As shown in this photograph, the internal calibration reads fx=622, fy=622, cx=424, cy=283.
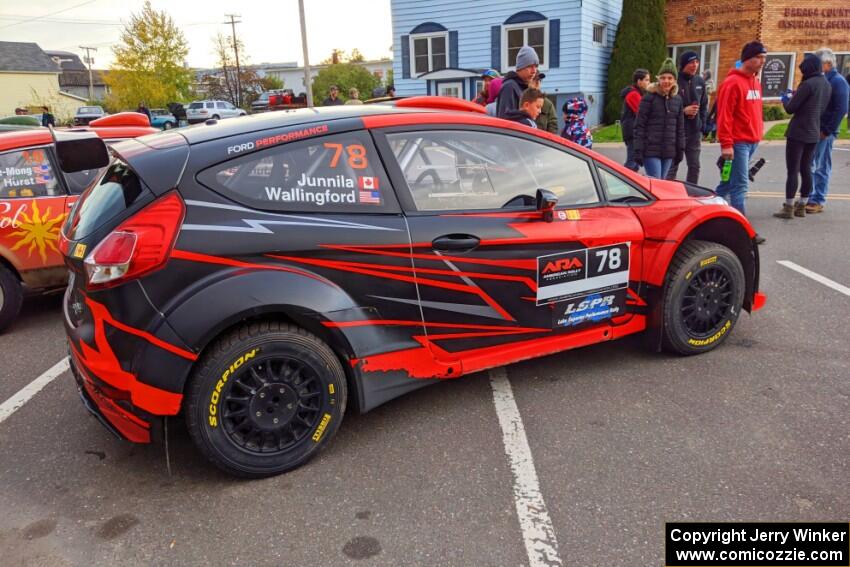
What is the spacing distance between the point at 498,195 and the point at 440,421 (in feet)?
4.00

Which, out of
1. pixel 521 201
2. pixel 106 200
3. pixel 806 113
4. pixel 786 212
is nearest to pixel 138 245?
pixel 106 200

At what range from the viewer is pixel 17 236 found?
4688mm

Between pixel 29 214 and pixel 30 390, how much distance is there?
5.36 ft

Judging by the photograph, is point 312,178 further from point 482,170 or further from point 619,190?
point 619,190

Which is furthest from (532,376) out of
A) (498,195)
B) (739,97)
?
(739,97)

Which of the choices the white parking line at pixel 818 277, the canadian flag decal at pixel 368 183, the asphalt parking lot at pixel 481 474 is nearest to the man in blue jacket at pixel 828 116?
the white parking line at pixel 818 277

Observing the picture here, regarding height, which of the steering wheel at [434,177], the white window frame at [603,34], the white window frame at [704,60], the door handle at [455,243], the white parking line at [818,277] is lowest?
the white parking line at [818,277]

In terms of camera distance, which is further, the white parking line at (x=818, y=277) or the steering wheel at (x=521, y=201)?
the white parking line at (x=818, y=277)

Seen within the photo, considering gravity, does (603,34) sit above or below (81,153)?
above

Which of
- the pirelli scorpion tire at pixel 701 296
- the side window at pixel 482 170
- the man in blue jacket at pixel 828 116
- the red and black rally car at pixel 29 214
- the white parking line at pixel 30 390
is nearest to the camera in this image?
the side window at pixel 482 170

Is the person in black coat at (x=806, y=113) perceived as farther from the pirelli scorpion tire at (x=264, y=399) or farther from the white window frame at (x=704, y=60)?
the white window frame at (x=704, y=60)

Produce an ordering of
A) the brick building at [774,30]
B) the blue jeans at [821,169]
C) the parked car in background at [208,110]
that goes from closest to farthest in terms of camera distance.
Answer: the blue jeans at [821,169] < the brick building at [774,30] < the parked car in background at [208,110]

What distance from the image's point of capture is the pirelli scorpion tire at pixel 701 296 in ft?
12.0

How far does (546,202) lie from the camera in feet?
10.4
